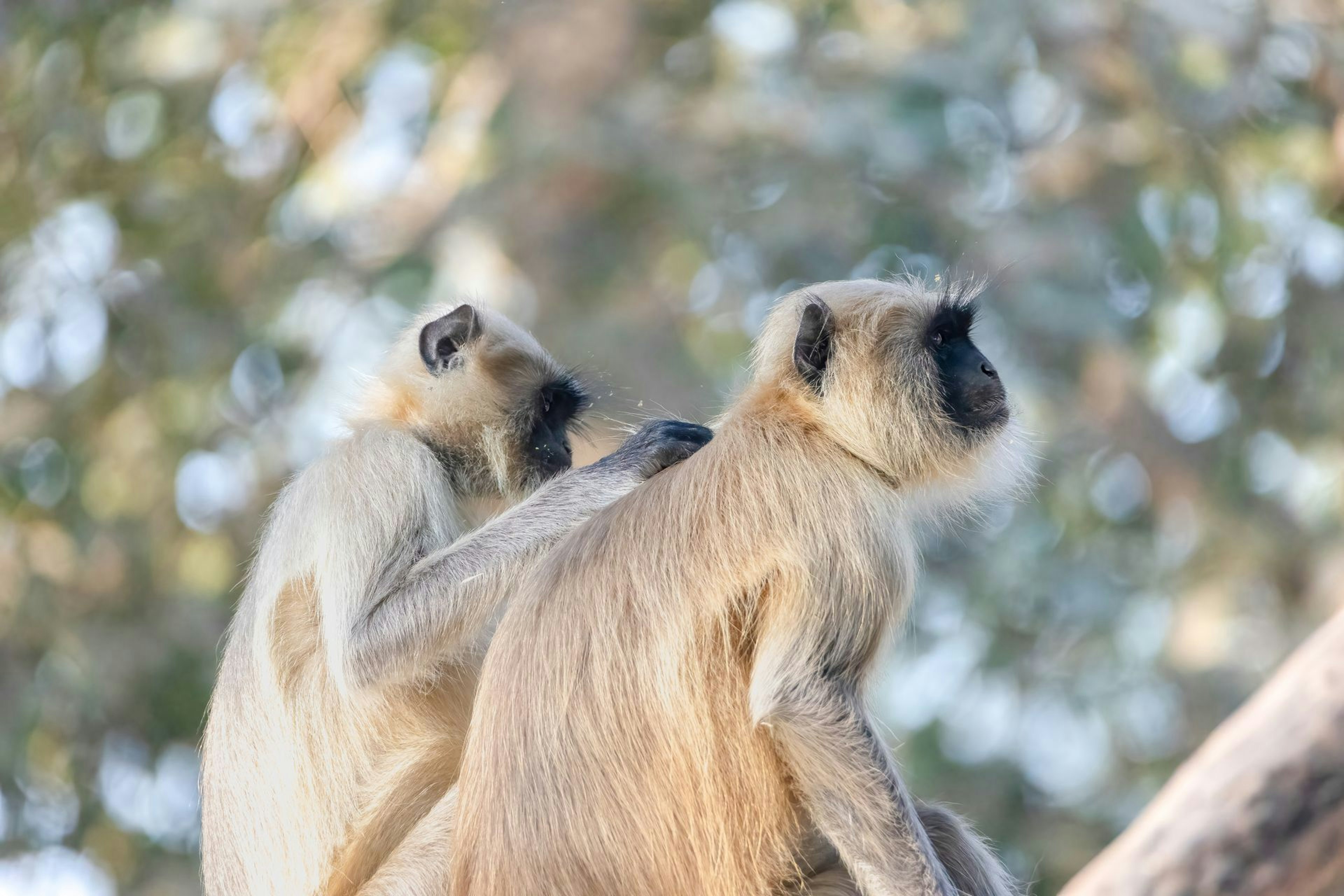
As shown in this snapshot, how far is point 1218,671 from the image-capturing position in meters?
8.47

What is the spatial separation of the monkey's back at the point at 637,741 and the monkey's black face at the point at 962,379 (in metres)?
0.62

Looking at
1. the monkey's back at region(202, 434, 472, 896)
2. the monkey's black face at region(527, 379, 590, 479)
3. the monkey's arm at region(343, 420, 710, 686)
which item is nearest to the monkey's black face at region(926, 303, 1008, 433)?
the monkey's arm at region(343, 420, 710, 686)

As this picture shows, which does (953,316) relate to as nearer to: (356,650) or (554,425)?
(554,425)

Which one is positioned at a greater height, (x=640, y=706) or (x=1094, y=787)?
(x=640, y=706)

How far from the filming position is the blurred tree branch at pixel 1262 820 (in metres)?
1.91

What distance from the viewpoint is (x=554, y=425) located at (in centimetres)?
418

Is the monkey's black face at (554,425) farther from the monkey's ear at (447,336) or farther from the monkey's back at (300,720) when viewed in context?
the monkey's back at (300,720)

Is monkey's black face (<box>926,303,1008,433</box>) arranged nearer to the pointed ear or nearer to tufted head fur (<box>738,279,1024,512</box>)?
tufted head fur (<box>738,279,1024,512</box>)

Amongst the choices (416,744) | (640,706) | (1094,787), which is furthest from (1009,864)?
(640,706)

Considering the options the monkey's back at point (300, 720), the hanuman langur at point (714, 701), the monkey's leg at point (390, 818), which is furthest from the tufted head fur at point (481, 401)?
the hanuman langur at point (714, 701)

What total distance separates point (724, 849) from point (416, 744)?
103 centimetres

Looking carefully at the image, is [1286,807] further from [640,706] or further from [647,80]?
[647,80]

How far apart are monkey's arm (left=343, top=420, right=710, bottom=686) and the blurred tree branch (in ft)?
5.57

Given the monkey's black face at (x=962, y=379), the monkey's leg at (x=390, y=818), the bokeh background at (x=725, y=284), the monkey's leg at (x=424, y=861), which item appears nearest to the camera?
the monkey's leg at (x=424, y=861)
